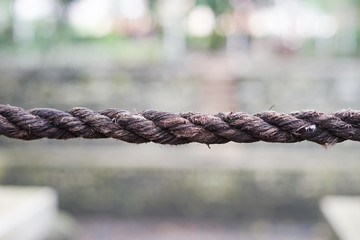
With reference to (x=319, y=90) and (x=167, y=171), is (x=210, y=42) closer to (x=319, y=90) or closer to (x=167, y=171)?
(x=319, y=90)

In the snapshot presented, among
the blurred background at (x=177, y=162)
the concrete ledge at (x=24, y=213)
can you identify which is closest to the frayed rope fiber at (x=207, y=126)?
the concrete ledge at (x=24, y=213)

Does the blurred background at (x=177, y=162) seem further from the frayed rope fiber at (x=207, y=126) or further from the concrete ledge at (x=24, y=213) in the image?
the frayed rope fiber at (x=207, y=126)

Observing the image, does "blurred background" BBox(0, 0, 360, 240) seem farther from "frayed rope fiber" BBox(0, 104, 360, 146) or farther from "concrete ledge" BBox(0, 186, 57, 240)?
"frayed rope fiber" BBox(0, 104, 360, 146)

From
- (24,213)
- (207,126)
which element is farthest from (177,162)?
(207,126)

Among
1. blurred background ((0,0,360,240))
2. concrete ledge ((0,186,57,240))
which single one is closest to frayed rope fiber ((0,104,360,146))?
concrete ledge ((0,186,57,240))

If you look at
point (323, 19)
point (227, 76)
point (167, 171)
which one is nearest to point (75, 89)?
point (167, 171)

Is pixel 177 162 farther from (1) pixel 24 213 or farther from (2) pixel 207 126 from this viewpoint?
(2) pixel 207 126

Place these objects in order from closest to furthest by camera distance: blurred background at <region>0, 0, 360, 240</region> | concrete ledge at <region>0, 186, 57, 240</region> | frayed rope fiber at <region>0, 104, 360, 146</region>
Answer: frayed rope fiber at <region>0, 104, 360, 146</region> → concrete ledge at <region>0, 186, 57, 240</region> → blurred background at <region>0, 0, 360, 240</region>

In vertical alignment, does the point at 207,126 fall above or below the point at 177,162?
above
